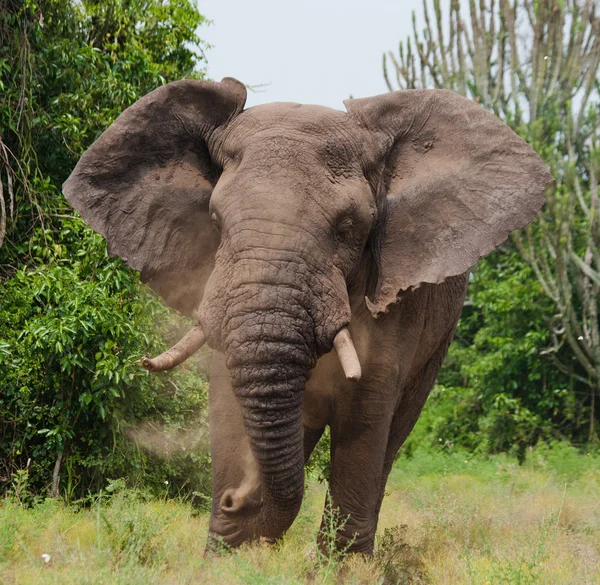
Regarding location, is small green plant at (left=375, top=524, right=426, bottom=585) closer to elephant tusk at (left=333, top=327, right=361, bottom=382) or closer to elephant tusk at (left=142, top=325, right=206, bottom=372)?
elephant tusk at (left=333, top=327, right=361, bottom=382)

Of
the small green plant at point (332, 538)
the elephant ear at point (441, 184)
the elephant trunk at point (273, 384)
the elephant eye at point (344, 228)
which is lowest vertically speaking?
the small green plant at point (332, 538)

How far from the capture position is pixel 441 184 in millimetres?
4734

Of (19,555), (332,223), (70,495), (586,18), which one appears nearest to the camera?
(332,223)

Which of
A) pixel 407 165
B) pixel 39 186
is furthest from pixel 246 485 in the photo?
pixel 39 186

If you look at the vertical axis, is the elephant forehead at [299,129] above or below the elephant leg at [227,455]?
above

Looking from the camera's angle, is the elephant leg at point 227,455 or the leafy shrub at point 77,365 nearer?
the elephant leg at point 227,455

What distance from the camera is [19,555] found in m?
4.55

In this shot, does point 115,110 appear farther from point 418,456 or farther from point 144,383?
point 418,456

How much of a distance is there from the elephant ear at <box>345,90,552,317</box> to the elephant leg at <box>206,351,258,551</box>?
2.63 ft

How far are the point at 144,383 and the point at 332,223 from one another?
333cm

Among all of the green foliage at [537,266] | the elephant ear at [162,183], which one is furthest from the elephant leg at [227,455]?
the green foliage at [537,266]

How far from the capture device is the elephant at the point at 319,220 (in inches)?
163

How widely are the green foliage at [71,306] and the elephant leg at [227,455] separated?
192 cm

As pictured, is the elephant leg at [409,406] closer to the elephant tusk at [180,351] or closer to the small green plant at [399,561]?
the small green plant at [399,561]
